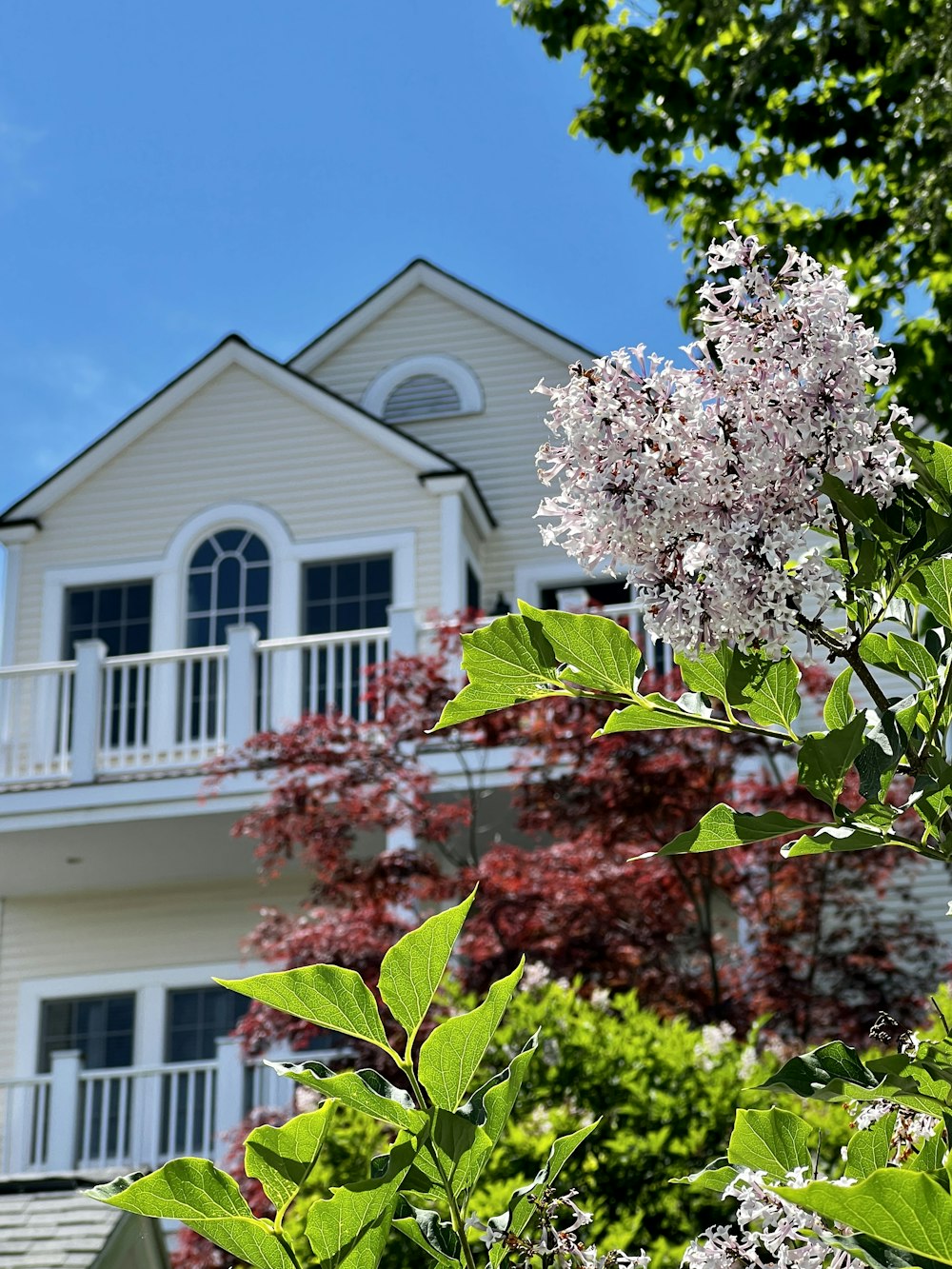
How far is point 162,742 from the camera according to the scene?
13.0 meters

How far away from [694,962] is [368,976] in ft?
8.79

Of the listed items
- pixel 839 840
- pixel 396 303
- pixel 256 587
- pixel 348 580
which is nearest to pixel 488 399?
pixel 396 303

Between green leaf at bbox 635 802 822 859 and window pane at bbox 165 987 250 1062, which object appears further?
window pane at bbox 165 987 250 1062

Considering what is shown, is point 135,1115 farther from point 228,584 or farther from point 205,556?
point 205,556

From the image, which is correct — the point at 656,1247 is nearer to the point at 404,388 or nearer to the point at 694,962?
the point at 694,962

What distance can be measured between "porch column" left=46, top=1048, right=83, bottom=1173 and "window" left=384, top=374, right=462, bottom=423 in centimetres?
696

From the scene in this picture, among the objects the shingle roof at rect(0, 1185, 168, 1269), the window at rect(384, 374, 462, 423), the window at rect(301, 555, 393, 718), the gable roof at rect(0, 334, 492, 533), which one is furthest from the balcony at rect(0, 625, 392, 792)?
the shingle roof at rect(0, 1185, 168, 1269)

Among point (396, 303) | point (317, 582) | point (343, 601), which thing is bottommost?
point (343, 601)

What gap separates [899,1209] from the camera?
906 mm

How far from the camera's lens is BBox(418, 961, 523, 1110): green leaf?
119 centimetres

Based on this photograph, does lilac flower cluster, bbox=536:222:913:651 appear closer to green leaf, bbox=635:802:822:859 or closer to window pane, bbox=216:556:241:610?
green leaf, bbox=635:802:822:859

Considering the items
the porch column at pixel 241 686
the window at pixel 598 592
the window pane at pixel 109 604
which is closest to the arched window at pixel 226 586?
the window pane at pixel 109 604

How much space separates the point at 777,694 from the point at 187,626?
12840mm

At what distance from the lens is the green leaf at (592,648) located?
1417 millimetres
